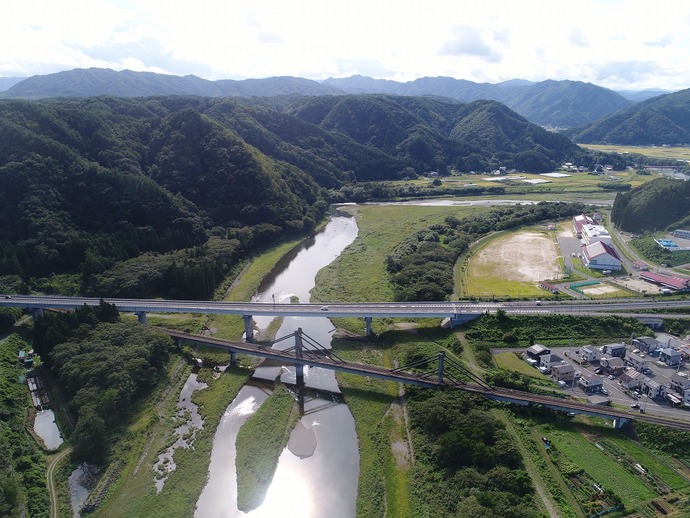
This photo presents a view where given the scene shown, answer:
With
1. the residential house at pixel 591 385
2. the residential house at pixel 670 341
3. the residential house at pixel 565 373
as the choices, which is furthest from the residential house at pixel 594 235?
the residential house at pixel 591 385

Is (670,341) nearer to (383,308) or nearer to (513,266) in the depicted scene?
(513,266)

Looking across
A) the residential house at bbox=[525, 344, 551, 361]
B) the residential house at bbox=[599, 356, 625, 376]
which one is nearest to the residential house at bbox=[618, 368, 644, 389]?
the residential house at bbox=[599, 356, 625, 376]

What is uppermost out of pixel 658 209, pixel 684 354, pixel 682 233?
pixel 658 209

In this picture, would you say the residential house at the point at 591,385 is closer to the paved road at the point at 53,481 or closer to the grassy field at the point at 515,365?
the grassy field at the point at 515,365

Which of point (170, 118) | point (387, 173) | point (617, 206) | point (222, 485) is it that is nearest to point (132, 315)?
point (222, 485)

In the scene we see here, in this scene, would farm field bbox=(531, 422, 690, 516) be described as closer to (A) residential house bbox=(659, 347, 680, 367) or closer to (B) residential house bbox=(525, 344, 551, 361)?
(B) residential house bbox=(525, 344, 551, 361)

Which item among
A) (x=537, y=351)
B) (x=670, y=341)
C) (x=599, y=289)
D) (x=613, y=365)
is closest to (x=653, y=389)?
(x=613, y=365)
